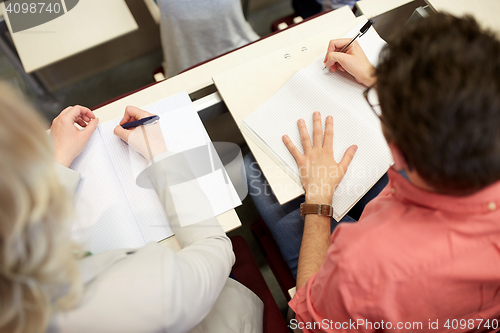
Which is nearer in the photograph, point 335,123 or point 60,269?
point 60,269

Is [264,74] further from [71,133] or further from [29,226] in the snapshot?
[29,226]

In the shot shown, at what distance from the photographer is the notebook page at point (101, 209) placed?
0.68 meters

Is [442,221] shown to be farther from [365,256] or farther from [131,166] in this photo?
[131,166]

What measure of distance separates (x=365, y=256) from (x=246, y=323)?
1.20 feet

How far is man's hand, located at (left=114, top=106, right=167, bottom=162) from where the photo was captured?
0.74 m

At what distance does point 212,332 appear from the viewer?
0.66 m

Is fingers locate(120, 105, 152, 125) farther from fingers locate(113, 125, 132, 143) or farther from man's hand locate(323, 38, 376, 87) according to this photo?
man's hand locate(323, 38, 376, 87)

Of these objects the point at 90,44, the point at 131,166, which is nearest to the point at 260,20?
the point at 90,44

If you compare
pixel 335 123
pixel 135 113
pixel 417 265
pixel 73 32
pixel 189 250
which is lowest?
pixel 417 265

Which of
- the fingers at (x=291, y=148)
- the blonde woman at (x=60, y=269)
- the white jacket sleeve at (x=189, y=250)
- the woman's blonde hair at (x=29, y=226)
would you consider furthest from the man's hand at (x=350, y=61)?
the woman's blonde hair at (x=29, y=226)

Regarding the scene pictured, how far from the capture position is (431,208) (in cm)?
48

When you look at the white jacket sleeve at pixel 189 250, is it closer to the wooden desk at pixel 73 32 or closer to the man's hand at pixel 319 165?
the man's hand at pixel 319 165

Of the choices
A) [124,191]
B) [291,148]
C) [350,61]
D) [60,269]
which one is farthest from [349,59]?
[60,269]

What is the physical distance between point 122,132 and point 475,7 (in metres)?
1.12
